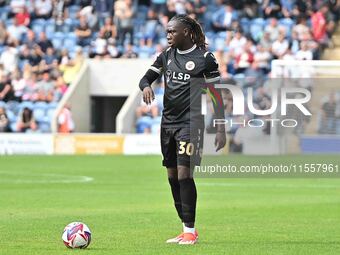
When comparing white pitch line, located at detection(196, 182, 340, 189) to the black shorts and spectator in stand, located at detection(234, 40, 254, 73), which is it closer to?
the black shorts

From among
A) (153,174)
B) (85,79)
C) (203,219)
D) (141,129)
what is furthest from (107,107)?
(203,219)

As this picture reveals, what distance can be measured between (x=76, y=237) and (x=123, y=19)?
84.4 ft

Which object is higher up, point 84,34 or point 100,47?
point 84,34

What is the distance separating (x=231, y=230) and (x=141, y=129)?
19.6 m

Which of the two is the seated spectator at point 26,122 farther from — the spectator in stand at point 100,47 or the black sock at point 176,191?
the black sock at point 176,191

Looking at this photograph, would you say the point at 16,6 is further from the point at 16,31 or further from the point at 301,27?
the point at 301,27

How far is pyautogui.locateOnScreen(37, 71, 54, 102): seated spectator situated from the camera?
34125 millimetres

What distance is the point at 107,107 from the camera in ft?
118

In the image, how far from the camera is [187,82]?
35.4 feet

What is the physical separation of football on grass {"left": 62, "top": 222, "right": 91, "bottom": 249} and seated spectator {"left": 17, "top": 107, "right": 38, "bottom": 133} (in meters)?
23.1

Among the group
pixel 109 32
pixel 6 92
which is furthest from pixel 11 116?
pixel 109 32

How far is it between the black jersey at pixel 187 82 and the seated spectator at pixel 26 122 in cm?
2251

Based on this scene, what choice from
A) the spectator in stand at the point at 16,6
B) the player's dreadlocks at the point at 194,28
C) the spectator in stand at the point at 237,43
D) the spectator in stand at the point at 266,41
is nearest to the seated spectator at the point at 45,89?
the spectator in stand at the point at 16,6

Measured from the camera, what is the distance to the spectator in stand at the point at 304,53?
31.5 meters
